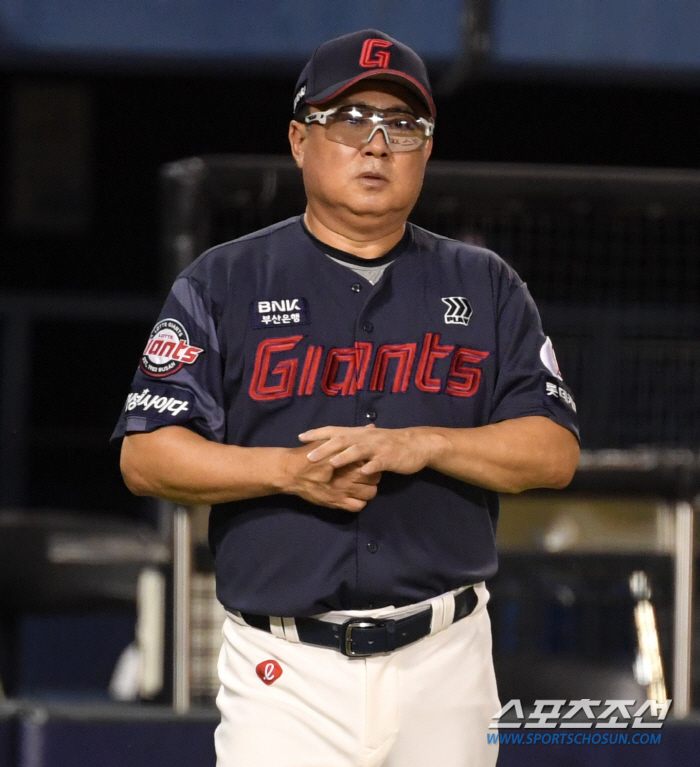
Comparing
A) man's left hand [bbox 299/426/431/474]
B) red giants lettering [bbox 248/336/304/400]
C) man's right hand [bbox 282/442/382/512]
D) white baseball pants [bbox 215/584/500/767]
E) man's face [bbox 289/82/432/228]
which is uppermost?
man's face [bbox 289/82/432/228]

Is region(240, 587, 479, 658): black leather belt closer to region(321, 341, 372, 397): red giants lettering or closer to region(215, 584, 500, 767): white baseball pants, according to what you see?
region(215, 584, 500, 767): white baseball pants

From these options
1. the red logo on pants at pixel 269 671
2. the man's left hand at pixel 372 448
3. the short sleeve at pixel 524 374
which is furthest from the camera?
the short sleeve at pixel 524 374

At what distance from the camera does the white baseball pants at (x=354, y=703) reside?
2135 mm

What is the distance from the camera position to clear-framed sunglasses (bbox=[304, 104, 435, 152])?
2.25m

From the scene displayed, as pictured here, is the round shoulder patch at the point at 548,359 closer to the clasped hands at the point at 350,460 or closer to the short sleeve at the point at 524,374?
the short sleeve at the point at 524,374

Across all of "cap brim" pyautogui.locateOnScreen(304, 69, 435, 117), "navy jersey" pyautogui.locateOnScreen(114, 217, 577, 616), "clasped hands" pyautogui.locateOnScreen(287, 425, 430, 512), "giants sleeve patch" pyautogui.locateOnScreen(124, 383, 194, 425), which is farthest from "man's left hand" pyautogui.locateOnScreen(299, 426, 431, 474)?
"cap brim" pyautogui.locateOnScreen(304, 69, 435, 117)

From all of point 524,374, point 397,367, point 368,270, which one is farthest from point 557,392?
point 368,270

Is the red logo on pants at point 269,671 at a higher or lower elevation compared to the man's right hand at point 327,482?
lower

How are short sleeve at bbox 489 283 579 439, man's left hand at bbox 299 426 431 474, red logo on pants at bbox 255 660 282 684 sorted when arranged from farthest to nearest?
short sleeve at bbox 489 283 579 439 → red logo on pants at bbox 255 660 282 684 → man's left hand at bbox 299 426 431 474

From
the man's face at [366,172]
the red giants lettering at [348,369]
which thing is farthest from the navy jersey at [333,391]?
the man's face at [366,172]

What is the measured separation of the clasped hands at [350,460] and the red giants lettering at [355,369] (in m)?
0.12

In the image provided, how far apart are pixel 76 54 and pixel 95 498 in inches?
164

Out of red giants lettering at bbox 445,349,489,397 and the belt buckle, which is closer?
the belt buckle

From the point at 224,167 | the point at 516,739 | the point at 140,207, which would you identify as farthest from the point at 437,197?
the point at 140,207
